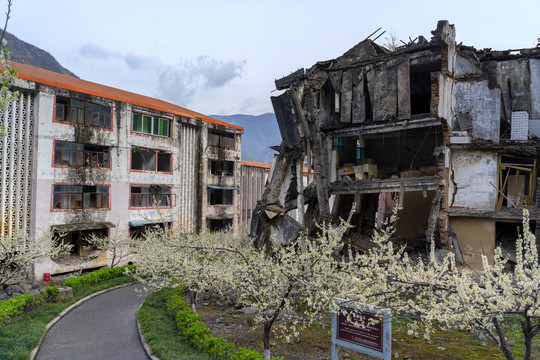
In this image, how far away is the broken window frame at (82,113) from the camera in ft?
90.9

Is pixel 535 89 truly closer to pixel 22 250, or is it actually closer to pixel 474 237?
pixel 474 237

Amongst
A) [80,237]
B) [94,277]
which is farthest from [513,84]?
[80,237]

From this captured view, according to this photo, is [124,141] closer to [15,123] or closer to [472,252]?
[15,123]

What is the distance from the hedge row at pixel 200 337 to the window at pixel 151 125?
65.0ft

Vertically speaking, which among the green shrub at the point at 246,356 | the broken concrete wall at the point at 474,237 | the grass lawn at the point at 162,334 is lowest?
the grass lawn at the point at 162,334

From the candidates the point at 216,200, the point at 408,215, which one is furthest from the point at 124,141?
the point at 408,215

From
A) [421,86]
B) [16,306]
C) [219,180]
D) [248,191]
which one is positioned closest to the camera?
[16,306]

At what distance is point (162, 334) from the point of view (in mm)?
14047

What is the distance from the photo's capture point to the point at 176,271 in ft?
49.6

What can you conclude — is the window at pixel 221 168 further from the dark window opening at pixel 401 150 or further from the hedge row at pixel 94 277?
the dark window opening at pixel 401 150

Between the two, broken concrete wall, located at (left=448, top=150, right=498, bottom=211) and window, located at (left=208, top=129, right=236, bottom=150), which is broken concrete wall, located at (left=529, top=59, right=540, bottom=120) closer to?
broken concrete wall, located at (left=448, top=150, right=498, bottom=211)

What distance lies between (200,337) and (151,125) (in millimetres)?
25207

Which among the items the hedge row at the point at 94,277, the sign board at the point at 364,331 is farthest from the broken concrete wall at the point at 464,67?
the hedge row at the point at 94,277

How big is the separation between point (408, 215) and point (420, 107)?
7.56 meters
